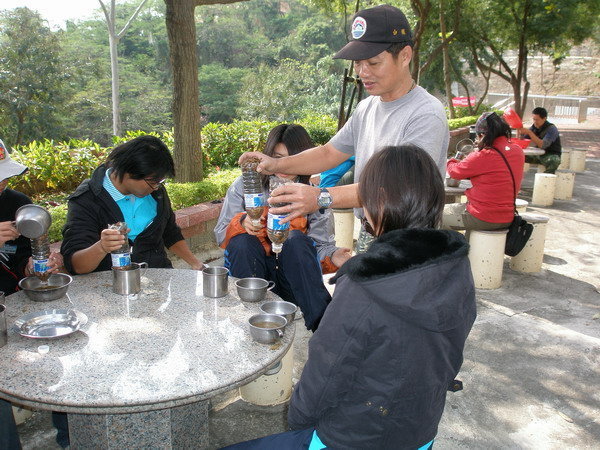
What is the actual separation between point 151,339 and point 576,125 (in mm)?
27703

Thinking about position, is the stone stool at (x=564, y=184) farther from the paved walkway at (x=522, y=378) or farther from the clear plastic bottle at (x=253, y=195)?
the clear plastic bottle at (x=253, y=195)

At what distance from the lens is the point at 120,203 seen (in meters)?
2.99

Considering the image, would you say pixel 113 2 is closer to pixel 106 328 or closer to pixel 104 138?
pixel 104 138

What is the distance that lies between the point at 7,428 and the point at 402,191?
78.2 inches

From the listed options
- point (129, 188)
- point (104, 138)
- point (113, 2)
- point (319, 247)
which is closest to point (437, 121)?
point (319, 247)

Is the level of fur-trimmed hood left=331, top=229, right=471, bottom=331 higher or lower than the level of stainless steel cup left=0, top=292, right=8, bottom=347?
higher

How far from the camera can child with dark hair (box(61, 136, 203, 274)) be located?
2.79 metres

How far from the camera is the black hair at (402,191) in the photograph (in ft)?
5.38

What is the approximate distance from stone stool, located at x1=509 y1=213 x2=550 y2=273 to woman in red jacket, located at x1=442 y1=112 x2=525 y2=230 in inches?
21.7

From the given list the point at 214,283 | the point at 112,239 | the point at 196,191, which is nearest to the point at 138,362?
the point at 214,283

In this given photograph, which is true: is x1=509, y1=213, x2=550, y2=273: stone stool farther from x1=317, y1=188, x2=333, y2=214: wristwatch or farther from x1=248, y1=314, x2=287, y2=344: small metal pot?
x1=248, y1=314, x2=287, y2=344: small metal pot

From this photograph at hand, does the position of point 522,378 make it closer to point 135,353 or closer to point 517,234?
point 517,234

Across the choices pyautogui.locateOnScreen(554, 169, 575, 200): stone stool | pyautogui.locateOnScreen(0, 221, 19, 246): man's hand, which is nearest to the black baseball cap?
pyautogui.locateOnScreen(0, 221, 19, 246): man's hand

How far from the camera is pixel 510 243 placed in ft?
18.0
